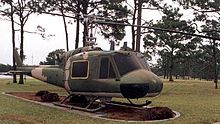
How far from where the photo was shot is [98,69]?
15.7 meters

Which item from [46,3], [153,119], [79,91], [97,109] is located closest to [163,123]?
[153,119]

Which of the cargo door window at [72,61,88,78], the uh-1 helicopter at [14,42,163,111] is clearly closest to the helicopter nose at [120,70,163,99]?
the uh-1 helicopter at [14,42,163,111]

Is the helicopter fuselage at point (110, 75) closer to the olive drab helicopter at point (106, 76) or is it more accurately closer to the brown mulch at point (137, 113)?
the olive drab helicopter at point (106, 76)

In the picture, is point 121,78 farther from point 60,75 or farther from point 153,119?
point 60,75

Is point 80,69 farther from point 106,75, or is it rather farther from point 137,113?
point 137,113

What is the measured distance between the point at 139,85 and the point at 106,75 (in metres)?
1.71

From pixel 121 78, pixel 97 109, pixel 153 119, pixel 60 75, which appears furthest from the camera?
pixel 60 75

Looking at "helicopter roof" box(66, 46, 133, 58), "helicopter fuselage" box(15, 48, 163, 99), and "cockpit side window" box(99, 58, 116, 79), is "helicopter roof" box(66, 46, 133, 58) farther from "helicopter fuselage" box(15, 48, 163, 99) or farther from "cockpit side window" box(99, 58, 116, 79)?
"cockpit side window" box(99, 58, 116, 79)

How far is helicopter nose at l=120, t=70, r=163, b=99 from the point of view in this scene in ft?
46.2

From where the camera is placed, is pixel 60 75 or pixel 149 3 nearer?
pixel 60 75

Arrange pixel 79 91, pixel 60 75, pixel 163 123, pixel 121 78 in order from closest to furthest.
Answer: pixel 163 123 < pixel 121 78 < pixel 79 91 < pixel 60 75

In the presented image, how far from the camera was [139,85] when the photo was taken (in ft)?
46.1

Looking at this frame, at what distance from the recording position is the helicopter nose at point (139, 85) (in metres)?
14.1

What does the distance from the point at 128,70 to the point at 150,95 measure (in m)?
1.24
